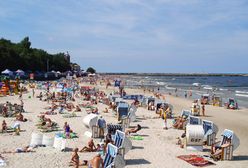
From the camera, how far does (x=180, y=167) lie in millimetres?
11883

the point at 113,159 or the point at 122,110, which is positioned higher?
the point at 122,110

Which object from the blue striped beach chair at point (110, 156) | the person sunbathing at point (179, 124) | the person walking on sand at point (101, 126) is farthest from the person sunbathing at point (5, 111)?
the blue striped beach chair at point (110, 156)

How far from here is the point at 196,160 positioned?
41.5 feet

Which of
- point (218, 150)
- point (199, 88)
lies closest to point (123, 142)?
point (218, 150)

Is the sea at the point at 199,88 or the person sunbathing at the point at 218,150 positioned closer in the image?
the person sunbathing at the point at 218,150

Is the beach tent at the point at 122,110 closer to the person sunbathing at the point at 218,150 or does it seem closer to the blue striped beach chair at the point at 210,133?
the blue striped beach chair at the point at 210,133

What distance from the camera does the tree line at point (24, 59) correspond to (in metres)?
67.7

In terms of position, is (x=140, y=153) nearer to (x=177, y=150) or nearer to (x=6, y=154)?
(x=177, y=150)

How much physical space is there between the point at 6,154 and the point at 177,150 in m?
6.66

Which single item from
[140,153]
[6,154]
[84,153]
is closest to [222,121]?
[140,153]

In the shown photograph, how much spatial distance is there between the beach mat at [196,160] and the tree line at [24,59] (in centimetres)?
5871

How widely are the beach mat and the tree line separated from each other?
58.7m

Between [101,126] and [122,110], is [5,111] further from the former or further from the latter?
[101,126]

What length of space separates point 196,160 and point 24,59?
2776 inches
